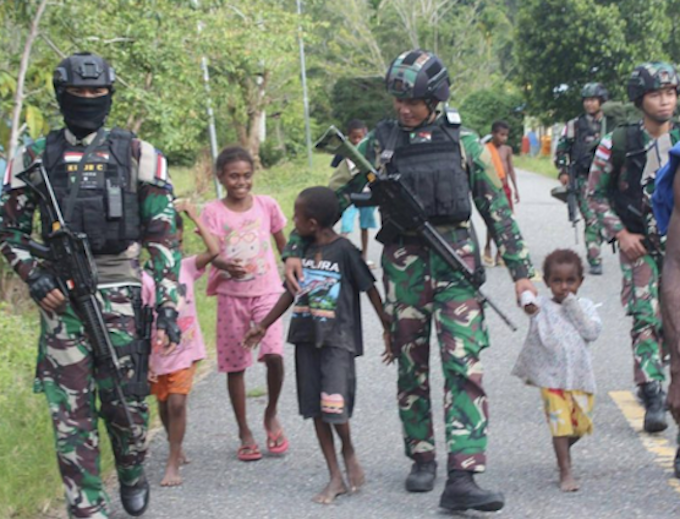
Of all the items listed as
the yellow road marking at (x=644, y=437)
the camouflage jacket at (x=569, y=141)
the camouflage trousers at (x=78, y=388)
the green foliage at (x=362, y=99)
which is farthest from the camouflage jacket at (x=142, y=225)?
the green foliage at (x=362, y=99)

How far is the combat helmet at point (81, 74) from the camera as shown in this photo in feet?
16.1

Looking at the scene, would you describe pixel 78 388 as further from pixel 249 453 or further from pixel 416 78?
pixel 416 78

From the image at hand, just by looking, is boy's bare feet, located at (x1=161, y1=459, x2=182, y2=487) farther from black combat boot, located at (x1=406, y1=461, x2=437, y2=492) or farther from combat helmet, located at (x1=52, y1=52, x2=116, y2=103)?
combat helmet, located at (x1=52, y1=52, x2=116, y2=103)

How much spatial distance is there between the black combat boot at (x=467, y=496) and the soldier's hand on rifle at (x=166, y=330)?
1.35 metres

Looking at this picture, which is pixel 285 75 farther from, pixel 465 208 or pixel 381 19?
pixel 465 208

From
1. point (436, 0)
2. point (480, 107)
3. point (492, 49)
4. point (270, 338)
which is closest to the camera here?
point (270, 338)

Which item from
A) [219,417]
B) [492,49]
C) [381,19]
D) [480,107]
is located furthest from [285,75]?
[219,417]

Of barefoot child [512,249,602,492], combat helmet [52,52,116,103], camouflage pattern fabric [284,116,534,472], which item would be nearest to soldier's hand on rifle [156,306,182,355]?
camouflage pattern fabric [284,116,534,472]

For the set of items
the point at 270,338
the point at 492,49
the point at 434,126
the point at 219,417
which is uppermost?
the point at 492,49

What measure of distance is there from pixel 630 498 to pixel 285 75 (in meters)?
35.2

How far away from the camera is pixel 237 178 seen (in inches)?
257

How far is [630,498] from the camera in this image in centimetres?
548

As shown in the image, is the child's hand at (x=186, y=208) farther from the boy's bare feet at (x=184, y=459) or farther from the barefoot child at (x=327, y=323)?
the boy's bare feet at (x=184, y=459)

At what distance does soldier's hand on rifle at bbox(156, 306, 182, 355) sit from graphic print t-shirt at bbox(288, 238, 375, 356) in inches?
29.4
